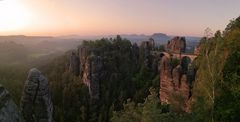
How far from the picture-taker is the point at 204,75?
893 inches

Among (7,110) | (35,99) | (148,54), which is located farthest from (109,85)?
(7,110)

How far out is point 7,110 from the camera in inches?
565

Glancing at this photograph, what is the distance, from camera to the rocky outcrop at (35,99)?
16984mm

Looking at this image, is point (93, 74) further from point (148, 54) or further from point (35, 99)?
point (35, 99)

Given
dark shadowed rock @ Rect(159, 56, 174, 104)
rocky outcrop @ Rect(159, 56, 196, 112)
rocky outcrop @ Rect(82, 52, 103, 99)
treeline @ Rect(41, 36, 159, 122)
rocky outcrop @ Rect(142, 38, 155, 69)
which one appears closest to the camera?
rocky outcrop @ Rect(159, 56, 196, 112)

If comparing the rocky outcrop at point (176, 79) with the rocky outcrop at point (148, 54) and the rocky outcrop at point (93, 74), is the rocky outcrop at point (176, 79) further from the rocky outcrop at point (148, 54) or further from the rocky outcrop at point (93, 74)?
the rocky outcrop at point (148, 54)

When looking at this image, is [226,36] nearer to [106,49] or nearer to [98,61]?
[98,61]

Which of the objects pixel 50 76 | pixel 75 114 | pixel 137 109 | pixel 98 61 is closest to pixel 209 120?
pixel 137 109

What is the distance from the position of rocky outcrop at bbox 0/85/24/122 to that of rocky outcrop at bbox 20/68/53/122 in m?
1.90

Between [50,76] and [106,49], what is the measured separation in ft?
65.5

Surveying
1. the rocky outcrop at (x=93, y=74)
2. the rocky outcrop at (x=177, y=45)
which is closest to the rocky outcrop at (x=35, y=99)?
the rocky outcrop at (x=93, y=74)

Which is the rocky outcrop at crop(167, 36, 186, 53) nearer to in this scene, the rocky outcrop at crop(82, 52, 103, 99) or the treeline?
the treeline

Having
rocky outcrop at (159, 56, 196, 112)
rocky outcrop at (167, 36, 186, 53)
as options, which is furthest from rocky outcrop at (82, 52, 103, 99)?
rocky outcrop at (159, 56, 196, 112)

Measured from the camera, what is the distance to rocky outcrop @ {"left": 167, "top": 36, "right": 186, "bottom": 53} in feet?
284
